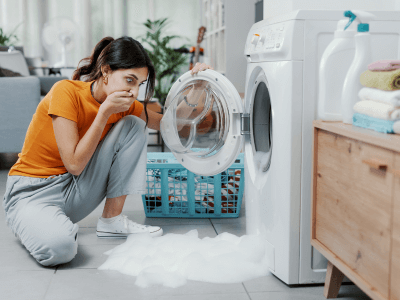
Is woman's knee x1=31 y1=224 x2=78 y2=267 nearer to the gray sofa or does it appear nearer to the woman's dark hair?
the woman's dark hair

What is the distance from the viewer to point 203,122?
173 cm

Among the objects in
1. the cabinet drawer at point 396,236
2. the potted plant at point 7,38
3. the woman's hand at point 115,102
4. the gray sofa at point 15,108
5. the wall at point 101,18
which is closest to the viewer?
the cabinet drawer at point 396,236

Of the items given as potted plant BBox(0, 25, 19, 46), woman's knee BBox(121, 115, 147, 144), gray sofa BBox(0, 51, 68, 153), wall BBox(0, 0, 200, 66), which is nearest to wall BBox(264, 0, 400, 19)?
woman's knee BBox(121, 115, 147, 144)

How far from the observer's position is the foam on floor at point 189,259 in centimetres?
137

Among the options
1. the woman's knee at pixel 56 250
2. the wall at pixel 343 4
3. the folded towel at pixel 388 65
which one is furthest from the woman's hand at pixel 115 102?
the folded towel at pixel 388 65

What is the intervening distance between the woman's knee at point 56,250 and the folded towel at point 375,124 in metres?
0.96

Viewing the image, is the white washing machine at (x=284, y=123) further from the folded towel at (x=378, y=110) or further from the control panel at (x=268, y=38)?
the folded towel at (x=378, y=110)

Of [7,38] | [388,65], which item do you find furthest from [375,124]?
[7,38]

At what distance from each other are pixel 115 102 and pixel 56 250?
518 millimetres

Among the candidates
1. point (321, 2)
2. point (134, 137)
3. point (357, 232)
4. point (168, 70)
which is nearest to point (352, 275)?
point (357, 232)

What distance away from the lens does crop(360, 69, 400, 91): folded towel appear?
0.95 m

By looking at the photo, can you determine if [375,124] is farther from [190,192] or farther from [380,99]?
[190,192]

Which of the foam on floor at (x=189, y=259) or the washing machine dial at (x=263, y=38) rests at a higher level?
the washing machine dial at (x=263, y=38)

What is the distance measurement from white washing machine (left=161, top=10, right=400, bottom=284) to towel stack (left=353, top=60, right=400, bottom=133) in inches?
8.4
